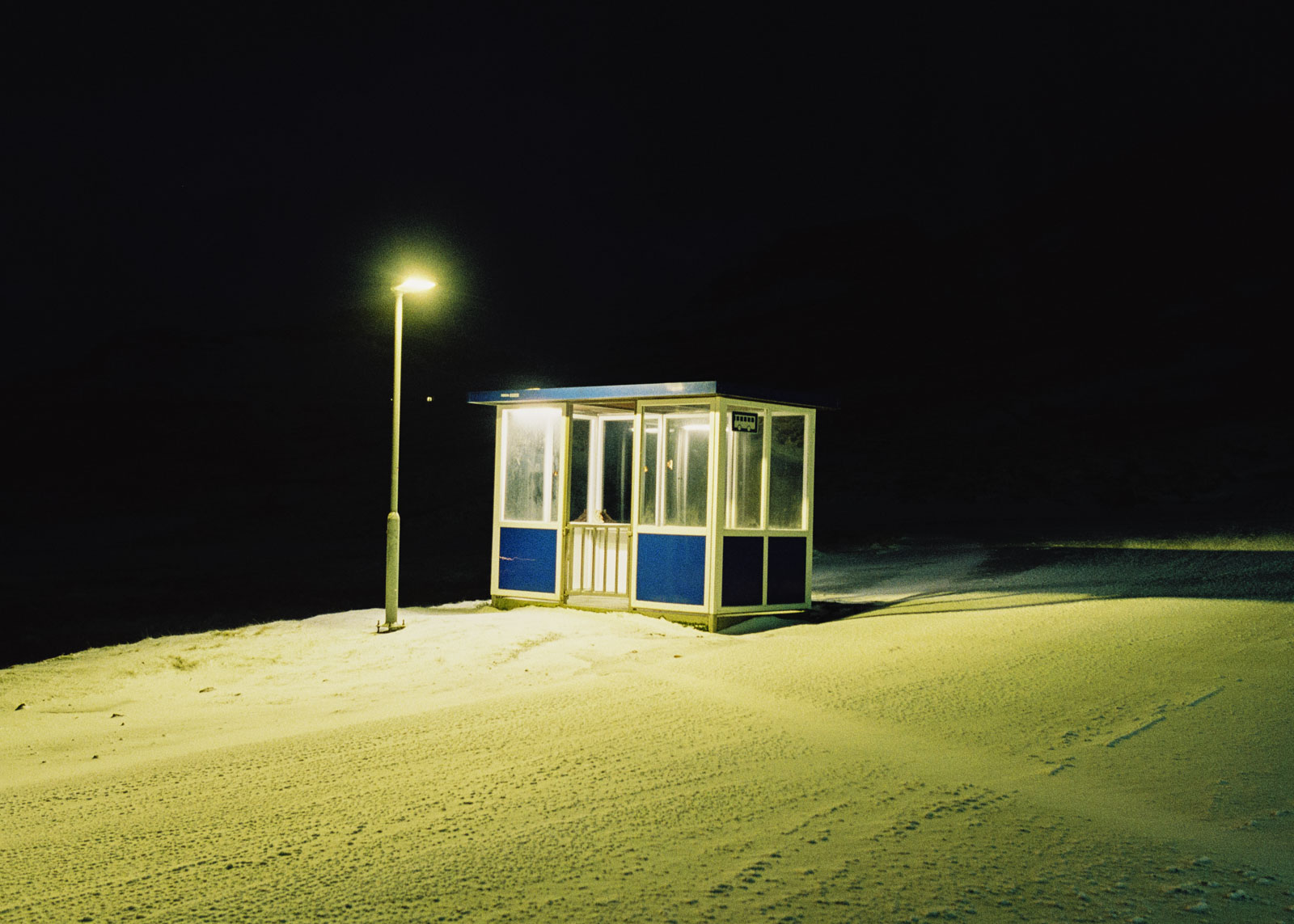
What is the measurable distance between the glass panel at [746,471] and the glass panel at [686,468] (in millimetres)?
368

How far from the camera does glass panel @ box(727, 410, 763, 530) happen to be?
44.3 feet

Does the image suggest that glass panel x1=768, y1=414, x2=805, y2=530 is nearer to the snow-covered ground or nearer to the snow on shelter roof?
the snow on shelter roof

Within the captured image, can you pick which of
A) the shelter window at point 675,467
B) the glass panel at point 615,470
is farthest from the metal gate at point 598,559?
the shelter window at point 675,467

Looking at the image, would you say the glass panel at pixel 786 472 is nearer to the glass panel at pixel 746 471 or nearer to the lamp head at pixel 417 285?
the glass panel at pixel 746 471

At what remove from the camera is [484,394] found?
1480 centimetres

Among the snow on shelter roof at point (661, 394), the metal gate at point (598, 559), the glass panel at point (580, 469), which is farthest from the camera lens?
the glass panel at point (580, 469)

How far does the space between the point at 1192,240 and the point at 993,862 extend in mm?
96528

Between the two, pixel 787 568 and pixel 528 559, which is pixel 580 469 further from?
pixel 787 568

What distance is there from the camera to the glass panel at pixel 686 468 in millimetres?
13406

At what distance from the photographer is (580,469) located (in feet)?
48.9

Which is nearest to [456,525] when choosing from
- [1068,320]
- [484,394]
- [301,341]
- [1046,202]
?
[484,394]

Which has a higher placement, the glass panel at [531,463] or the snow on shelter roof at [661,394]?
the snow on shelter roof at [661,394]

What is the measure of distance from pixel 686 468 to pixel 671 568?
1.28 m

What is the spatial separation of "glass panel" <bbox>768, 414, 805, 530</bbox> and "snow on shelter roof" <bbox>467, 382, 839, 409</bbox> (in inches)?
13.0
